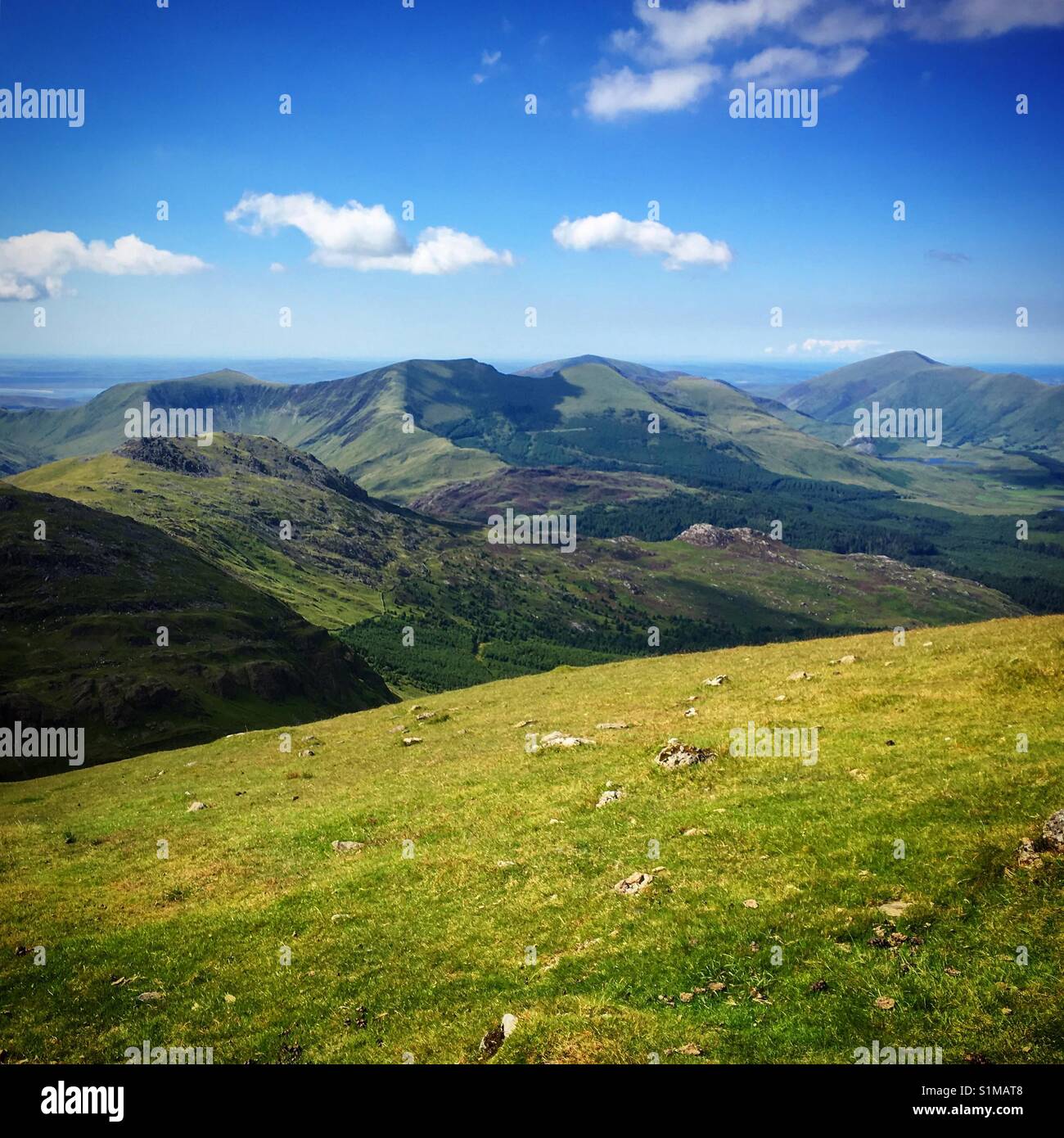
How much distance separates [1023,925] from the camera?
51.9 ft

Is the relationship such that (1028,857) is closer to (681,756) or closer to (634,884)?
(634,884)

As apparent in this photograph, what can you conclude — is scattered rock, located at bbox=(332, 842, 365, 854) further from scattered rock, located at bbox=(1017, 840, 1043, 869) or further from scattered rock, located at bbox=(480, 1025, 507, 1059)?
scattered rock, located at bbox=(1017, 840, 1043, 869)

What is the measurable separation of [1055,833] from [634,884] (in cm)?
1120

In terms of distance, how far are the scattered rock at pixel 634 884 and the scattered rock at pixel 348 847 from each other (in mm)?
11641

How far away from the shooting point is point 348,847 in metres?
28.0

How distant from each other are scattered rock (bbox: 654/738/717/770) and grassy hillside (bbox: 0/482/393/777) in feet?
315

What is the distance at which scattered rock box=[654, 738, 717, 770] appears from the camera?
95.2ft

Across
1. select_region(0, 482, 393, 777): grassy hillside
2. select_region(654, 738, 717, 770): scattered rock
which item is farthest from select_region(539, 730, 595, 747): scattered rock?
select_region(0, 482, 393, 777): grassy hillside

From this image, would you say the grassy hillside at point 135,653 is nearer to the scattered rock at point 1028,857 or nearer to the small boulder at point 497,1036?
the small boulder at point 497,1036

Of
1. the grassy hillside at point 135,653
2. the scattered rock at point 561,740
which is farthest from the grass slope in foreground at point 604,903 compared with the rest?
the grassy hillside at point 135,653

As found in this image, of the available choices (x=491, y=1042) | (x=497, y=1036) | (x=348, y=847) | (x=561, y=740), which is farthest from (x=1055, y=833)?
(x=348, y=847)

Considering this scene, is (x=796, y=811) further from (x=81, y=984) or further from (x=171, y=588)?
(x=171, y=588)

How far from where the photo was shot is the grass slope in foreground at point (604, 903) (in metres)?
14.9
